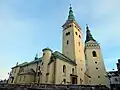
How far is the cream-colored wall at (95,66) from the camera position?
45.8 m

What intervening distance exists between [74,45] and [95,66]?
10.7 meters

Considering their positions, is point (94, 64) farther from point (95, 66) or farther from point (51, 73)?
point (51, 73)

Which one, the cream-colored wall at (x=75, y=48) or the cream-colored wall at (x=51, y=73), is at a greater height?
the cream-colored wall at (x=75, y=48)

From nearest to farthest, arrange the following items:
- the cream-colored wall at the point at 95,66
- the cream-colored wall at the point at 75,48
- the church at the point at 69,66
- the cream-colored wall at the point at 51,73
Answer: the cream-colored wall at the point at 51,73 → the church at the point at 69,66 → the cream-colored wall at the point at 75,48 → the cream-colored wall at the point at 95,66

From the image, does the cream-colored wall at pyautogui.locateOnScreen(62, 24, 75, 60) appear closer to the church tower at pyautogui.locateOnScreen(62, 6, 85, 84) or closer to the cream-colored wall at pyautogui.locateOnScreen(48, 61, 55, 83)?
the church tower at pyautogui.locateOnScreen(62, 6, 85, 84)

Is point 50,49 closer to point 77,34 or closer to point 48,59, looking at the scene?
point 48,59

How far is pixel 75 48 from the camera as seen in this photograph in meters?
44.0

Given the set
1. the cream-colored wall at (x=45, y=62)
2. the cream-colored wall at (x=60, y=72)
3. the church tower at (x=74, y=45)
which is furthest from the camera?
the church tower at (x=74, y=45)

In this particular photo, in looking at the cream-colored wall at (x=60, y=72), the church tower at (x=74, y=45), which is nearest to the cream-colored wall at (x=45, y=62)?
the cream-colored wall at (x=60, y=72)

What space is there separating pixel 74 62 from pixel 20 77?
16073 mm

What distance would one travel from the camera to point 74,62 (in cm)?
4091

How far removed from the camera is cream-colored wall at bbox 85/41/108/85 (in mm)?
45781

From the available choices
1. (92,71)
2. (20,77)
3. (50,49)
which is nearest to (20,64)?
(20,77)

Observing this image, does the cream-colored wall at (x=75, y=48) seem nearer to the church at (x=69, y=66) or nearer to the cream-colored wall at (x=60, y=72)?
the church at (x=69, y=66)
